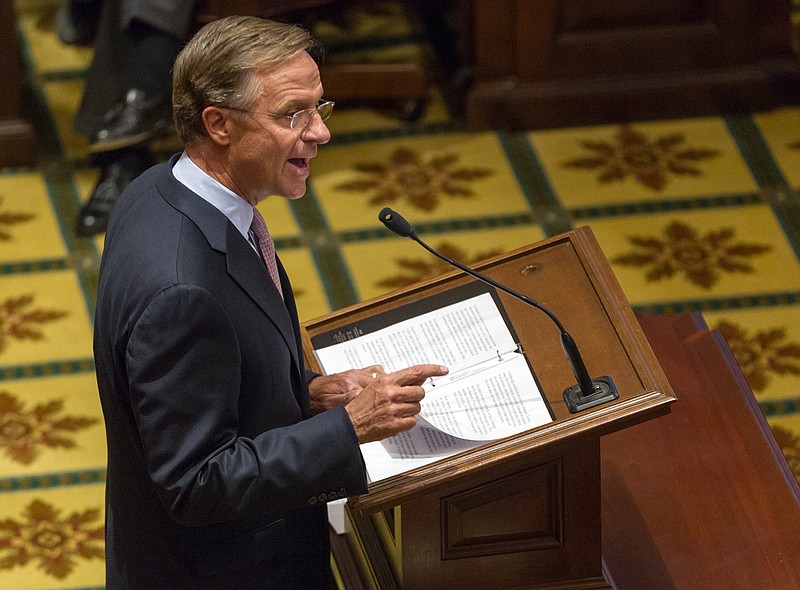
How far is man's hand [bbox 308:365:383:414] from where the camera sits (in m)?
2.04

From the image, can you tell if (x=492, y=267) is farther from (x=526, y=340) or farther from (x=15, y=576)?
(x=15, y=576)

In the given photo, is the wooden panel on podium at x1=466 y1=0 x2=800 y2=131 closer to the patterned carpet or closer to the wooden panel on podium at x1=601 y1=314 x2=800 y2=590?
the patterned carpet

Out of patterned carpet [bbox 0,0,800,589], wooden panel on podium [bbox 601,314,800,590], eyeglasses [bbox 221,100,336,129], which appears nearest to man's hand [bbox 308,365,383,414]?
eyeglasses [bbox 221,100,336,129]

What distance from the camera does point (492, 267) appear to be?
87.4 inches

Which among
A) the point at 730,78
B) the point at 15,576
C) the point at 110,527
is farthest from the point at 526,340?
the point at 730,78

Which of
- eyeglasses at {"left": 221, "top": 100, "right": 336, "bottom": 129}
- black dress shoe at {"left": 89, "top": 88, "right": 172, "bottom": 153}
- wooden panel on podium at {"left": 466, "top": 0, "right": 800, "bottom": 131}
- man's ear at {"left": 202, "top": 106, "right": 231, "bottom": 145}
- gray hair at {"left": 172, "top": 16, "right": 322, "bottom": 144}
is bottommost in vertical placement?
eyeglasses at {"left": 221, "top": 100, "right": 336, "bottom": 129}

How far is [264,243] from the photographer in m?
1.97

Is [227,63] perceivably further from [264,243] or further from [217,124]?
[264,243]

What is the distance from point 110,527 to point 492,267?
75 centimetres

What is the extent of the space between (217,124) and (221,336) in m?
0.30

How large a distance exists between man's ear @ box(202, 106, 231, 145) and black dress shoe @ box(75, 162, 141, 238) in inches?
94.6

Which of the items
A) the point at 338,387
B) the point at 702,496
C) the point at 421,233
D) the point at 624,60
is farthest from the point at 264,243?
the point at 624,60

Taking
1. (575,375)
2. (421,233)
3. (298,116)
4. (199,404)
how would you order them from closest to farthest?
(199,404) < (298,116) < (575,375) < (421,233)

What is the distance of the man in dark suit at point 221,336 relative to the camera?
5.62ft
